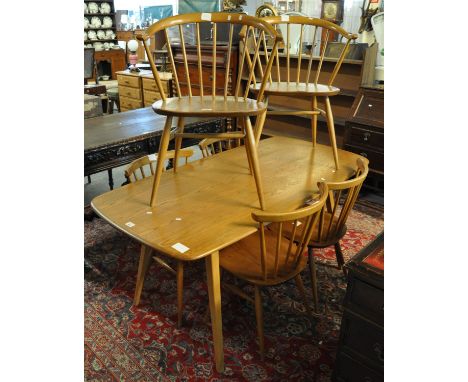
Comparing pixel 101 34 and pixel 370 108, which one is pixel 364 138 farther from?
pixel 101 34

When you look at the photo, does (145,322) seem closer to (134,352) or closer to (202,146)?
(134,352)

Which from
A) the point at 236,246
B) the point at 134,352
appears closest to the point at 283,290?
the point at 236,246

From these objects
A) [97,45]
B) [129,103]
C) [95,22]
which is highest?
[95,22]

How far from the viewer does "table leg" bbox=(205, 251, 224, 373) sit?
4.78ft

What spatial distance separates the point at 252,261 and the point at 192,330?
487 mm

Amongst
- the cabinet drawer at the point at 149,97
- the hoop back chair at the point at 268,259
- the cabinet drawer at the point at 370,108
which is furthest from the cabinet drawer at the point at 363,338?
the cabinet drawer at the point at 149,97

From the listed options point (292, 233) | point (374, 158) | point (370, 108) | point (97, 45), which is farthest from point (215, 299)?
point (97, 45)

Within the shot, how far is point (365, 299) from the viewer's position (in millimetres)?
1236

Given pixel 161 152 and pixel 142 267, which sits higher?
pixel 161 152

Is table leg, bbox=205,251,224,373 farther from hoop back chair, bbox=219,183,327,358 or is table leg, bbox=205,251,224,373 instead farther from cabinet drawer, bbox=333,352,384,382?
cabinet drawer, bbox=333,352,384,382

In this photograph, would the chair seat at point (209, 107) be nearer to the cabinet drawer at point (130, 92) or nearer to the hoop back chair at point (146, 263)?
the hoop back chair at point (146, 263)

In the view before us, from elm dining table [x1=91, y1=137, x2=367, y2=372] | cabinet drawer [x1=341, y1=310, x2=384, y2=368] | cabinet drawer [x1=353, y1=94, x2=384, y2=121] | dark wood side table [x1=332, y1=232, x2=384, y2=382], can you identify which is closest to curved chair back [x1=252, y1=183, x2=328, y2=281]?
elm dining table [x1=91, y1=137, x2=367, y2=372]
